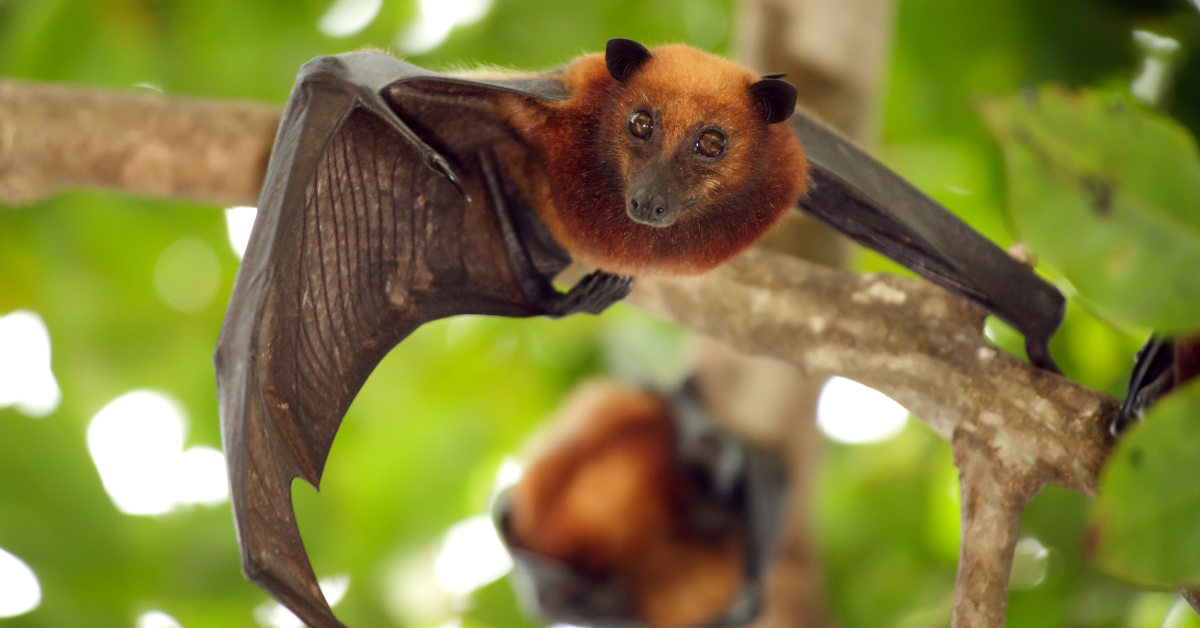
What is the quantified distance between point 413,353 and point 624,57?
2967mm

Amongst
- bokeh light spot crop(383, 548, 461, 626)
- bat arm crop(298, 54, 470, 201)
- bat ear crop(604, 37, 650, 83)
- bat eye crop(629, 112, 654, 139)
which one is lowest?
bokeh light spot crop(383, 548, 461, 626)

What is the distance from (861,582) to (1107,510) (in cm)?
310

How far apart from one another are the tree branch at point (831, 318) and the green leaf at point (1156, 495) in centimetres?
40

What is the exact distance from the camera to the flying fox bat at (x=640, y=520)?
3.37 m

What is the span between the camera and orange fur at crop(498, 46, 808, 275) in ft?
5.96

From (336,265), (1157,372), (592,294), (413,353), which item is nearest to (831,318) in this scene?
(592,294)

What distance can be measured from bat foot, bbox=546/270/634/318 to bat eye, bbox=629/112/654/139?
392 millimetres

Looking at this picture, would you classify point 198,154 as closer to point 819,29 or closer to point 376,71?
point 376,71

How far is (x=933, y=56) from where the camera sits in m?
3.86

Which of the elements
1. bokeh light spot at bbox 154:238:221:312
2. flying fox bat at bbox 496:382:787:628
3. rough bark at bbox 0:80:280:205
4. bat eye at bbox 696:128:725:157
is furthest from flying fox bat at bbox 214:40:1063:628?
bokeh light spot at bbox 154:238:221:312

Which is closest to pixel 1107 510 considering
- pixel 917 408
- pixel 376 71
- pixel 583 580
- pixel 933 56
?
pixel 917 408

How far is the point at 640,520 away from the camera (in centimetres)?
350

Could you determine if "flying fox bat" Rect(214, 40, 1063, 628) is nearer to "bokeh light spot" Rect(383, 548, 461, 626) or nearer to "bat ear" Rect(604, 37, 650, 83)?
"bat ear" Rect(604, 37, 650, 83)

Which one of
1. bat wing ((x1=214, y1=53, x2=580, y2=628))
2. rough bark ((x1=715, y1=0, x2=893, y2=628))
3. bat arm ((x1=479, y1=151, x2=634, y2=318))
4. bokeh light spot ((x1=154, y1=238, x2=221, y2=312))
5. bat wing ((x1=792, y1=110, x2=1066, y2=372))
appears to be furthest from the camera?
bokeh light spot ((x1=154, y1=238, x2=221, y2=312))
